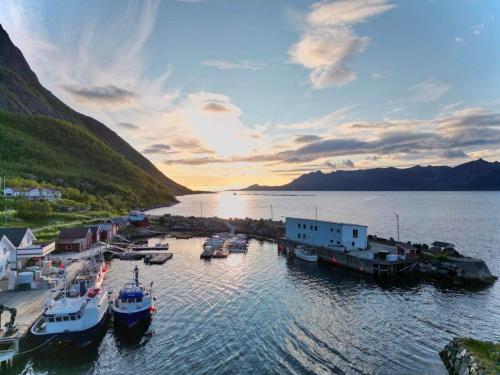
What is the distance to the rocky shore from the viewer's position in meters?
25.5

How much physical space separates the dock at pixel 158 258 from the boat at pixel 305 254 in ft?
96.9

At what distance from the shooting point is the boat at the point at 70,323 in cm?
3466

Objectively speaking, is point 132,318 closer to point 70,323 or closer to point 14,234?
point 70,323

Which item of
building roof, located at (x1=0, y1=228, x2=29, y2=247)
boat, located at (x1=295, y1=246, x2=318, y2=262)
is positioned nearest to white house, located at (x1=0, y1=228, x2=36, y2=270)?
building roof, located at (x1=0, y1=228, x2=29, y2=247)

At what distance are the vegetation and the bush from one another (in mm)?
105265

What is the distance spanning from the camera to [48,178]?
19050 cm

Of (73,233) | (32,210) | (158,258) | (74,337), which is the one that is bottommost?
(74,337)

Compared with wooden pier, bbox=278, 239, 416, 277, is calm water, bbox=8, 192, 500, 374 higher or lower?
lower

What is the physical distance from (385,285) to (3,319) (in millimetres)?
53385

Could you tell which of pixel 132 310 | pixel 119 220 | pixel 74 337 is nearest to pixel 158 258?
pixel 132 310

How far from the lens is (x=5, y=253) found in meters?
52.0

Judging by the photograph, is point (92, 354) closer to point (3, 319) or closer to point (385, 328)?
point (3, 319)

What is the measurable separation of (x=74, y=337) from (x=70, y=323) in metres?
1.56

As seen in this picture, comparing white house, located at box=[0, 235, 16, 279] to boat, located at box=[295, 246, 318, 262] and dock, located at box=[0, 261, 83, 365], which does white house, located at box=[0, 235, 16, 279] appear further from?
boat, located at box=[295, 246, 318, 262]
